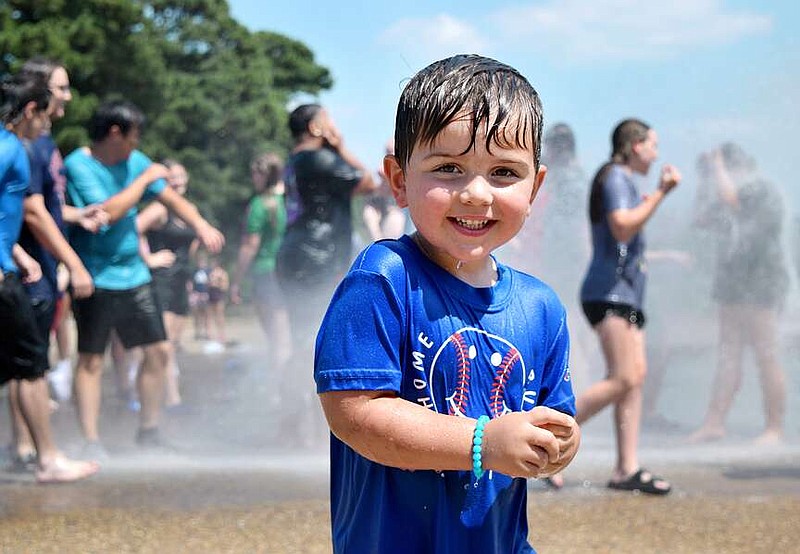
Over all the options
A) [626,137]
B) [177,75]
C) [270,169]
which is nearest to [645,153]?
[626,137]

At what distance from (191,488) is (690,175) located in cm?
370

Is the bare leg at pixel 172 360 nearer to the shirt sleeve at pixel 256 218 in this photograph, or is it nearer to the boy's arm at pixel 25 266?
the shirt sleeve at pixel 256 218

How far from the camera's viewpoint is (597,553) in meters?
3.83

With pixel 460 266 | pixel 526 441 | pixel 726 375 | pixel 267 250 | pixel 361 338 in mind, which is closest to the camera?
pixel 526 441

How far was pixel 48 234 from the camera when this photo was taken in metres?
5.02

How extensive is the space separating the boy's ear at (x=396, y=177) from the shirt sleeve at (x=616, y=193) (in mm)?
3149

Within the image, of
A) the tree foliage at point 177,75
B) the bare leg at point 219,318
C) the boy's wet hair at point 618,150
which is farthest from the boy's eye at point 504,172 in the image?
the tree foliage at point 177,75

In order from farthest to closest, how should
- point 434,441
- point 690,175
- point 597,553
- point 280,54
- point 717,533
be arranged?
1. point 280,54
2. point 690,175
3. point 717,533
4. point 597,553
5. point 434,441

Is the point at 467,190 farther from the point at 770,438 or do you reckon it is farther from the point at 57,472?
the point at 770,438

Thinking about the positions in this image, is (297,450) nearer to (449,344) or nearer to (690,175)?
(690,175)

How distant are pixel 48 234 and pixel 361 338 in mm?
3666

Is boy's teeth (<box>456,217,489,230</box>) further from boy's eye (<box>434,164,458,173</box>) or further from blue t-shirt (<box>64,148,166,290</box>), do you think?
blue t-shirt (<box>64,148,166,290</box>)

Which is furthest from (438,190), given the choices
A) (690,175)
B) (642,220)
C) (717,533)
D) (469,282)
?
(690,175)

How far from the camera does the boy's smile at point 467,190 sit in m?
1.71
